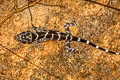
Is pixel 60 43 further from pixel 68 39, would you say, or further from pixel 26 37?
pixel 26 37

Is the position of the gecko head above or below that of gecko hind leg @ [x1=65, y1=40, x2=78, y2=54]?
above

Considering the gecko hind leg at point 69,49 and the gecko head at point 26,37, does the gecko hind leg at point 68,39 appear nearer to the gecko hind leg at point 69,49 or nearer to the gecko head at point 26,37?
the gecko hind leg at point 69,49

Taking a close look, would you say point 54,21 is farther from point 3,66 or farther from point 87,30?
point 3,66

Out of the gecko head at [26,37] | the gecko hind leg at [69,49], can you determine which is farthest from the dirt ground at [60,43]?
the gecko head at [26,37]

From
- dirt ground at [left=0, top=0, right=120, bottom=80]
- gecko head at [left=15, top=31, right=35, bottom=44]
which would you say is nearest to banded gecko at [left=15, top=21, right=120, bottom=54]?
gecko head at [left=15, top=31, right=35, bottom=44]

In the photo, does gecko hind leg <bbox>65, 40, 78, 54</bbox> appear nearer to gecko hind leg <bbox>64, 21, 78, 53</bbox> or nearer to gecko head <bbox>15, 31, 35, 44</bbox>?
gecko hind leg <bbox>64, 21, 78, 53</bbox>

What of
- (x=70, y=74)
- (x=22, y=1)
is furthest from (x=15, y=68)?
(x=22, y=1)
